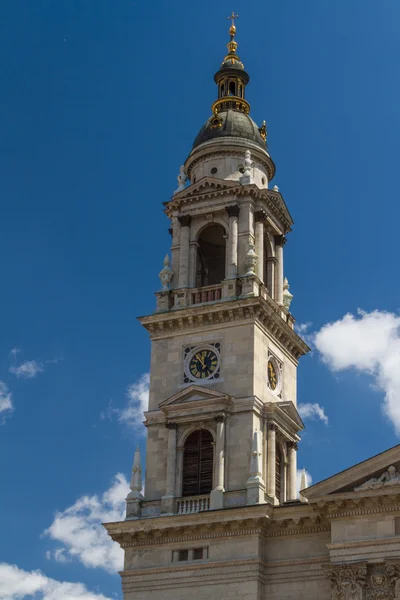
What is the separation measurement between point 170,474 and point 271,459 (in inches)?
172

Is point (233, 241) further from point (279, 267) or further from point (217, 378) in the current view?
point (217, 378)

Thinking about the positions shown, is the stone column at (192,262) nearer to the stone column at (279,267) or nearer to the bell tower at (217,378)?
the bell tower at (217,378)

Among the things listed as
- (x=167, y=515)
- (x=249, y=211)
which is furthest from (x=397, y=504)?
(x=249, y=211)

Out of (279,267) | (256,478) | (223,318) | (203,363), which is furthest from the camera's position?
(279,267)

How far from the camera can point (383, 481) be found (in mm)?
44844

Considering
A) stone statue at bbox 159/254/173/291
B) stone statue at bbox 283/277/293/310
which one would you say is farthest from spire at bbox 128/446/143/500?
stone statue at bbox 283/277/293/310

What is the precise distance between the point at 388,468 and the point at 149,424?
39.1 feet

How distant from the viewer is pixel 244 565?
153ft

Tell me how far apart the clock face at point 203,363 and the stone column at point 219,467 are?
260 cm

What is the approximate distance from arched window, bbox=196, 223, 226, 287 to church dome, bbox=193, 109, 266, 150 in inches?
184

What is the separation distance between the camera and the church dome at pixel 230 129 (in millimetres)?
59219

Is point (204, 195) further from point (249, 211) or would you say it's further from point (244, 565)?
point (244, 565)

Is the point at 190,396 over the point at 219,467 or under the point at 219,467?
over

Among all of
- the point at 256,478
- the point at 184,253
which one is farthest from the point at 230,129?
the point at 256,478
